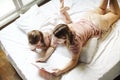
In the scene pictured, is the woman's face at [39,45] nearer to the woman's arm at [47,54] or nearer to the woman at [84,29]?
the woman's arm at [47,54]

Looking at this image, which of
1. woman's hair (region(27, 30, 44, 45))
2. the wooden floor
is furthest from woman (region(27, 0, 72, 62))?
the wooden floor

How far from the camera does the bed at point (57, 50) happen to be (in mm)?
1575

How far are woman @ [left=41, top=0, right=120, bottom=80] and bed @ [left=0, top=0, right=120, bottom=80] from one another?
6 centimetres

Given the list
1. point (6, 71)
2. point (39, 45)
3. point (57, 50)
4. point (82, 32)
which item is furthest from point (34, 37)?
point (6, 71)

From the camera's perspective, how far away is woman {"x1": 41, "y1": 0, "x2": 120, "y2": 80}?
4.75ft

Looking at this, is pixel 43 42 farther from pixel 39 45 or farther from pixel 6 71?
pixel 6 71

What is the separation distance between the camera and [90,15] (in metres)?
1.81

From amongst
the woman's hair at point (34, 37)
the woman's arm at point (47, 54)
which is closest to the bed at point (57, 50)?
the woman's arm at point (47, 54)

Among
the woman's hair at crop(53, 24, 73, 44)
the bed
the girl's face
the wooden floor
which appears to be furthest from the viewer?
the wooden floor

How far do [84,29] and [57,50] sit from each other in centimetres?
28

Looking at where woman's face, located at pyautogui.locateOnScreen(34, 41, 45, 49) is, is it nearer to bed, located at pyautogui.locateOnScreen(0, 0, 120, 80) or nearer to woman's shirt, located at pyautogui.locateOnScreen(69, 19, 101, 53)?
bed, located at pyautogui.locateOnScreen(0, 0, 120, 80)

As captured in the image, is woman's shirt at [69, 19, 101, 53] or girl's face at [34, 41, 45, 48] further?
girl's face at [34, 41, 45, 48]

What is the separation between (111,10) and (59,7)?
509 mm

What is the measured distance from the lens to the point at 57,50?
1733mm
